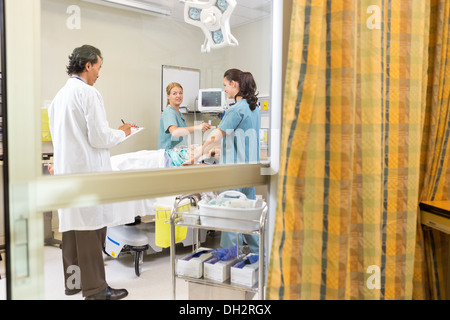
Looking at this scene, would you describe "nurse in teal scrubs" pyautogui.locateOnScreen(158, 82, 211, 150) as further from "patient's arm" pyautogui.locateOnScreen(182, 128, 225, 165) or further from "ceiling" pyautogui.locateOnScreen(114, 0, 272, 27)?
"ceiling" pyautogui.locateOnScreen(114, 0, 272, 27)

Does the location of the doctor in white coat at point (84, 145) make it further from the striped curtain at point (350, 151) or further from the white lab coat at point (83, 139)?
the striped curtain at point (350, 151)

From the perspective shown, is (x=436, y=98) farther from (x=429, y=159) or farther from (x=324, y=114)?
(x=324, y=114)

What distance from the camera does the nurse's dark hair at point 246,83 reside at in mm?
1420

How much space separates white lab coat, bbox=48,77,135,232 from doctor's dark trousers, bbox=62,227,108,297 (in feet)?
0.31

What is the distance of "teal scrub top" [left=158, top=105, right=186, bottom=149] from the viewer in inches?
53.2

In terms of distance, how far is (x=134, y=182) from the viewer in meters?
1.06

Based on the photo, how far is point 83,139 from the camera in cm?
141

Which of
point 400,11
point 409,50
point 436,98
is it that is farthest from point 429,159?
point 400,11

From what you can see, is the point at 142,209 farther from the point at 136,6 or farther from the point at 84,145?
the point at 136,6

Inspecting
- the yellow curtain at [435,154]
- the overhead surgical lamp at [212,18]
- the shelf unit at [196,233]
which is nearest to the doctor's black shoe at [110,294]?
the shelf unit at [196,233]

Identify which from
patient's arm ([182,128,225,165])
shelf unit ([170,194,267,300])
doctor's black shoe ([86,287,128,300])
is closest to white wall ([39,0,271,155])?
patient's arm ([182,128,225,165])

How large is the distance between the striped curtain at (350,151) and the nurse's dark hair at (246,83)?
35cm

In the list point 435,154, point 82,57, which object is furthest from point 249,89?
point 435,154
